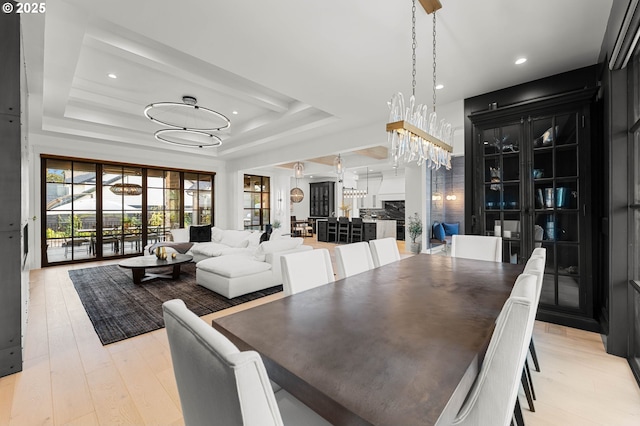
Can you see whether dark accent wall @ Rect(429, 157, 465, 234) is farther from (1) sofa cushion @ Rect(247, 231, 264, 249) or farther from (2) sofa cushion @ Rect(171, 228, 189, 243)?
(2) sofa cushion @ Rect(171, 228, 189, 243)

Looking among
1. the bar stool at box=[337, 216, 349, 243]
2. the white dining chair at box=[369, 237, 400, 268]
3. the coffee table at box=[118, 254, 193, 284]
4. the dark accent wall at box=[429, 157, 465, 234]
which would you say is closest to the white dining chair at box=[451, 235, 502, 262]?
the white dining chair at box=[369, 237, 400, 268]

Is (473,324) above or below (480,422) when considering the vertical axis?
above

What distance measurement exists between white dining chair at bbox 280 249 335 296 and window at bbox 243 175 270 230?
776cm

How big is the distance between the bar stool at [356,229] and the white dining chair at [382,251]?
19.8ft

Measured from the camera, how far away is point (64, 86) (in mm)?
3619

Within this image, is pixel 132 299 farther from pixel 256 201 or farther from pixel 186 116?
pixel 256 201

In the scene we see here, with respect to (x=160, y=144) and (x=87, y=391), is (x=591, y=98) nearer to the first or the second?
(x=87, y=391)

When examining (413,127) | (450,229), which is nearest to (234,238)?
(413,127)

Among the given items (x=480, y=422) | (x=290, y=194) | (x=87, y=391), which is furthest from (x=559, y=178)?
(x=290, y=194)

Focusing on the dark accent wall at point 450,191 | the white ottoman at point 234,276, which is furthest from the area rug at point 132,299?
the dark accent wall at point 450,191

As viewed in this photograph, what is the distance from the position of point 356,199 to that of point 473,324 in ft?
35.9

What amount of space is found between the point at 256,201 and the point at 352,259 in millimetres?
7932

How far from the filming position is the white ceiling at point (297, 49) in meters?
2.12

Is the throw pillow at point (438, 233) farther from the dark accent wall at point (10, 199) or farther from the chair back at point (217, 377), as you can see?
the dark accent wall at point (10, 199)
